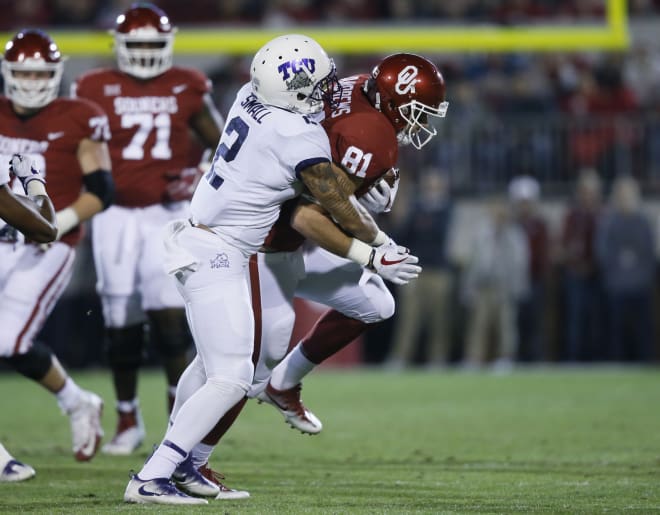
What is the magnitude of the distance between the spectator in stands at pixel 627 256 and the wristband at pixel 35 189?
7.51 m

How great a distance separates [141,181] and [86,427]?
136cm

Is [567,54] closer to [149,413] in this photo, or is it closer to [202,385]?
[149,413]

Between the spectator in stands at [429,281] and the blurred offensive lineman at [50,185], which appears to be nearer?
the blurred offensive lineman at [50,185]

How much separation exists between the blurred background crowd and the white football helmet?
23.0 ft

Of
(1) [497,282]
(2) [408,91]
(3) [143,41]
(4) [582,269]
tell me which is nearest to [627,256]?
(4) [582,269]

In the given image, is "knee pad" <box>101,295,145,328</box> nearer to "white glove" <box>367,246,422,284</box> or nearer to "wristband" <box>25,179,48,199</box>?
"wristband" <box>25,179,48,199</box>

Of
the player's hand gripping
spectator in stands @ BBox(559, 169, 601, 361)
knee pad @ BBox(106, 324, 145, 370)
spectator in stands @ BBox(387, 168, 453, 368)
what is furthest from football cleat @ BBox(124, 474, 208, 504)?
spectator in stands @ BBox(559, 169, 601, 361)

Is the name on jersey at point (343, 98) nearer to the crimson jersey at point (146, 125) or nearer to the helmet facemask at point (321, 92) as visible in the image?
the helmet facemask at point (321, 92)

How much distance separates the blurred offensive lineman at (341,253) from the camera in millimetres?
4945

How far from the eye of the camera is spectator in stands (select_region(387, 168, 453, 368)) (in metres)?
12.0

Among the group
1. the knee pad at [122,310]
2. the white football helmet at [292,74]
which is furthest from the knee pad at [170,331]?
the white football helmet at [292,74]

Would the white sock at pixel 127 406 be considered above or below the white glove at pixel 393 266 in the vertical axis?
below

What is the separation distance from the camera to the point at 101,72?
6957mm

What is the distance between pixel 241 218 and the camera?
4.82 m
